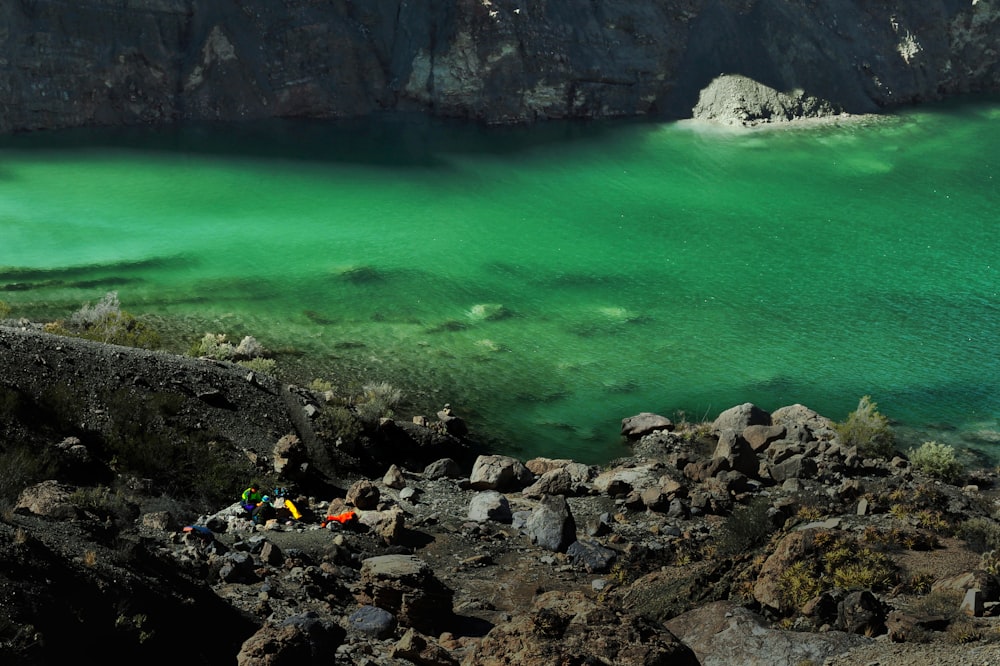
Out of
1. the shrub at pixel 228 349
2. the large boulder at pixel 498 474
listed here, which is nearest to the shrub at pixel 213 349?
the shrub at pixel 228 349

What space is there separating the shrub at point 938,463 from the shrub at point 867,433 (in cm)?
71

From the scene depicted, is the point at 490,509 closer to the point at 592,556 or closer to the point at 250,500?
the point at 592,556

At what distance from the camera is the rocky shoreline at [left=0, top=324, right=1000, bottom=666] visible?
12.5 m

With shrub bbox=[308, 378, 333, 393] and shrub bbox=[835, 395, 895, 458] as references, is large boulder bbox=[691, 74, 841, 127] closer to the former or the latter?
shrub bbox=[835, 395, 895, 458]

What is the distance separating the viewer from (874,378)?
2931 centimetres

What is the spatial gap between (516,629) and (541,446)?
41.4 ft

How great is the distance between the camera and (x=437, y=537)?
61.9 feet

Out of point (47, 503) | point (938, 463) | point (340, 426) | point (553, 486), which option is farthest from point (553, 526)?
point (938, 463)

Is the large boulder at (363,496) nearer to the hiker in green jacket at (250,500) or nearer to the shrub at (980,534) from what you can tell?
the hiker in green jacket at (250,500)

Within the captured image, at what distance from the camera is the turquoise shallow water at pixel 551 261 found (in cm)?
Answer: 2827

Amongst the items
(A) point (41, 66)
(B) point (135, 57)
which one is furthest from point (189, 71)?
(A) point (41, 66)

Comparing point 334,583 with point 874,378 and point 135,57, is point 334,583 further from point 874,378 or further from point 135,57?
point 135,57

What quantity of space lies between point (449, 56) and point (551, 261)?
1030 inches

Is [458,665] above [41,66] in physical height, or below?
below
